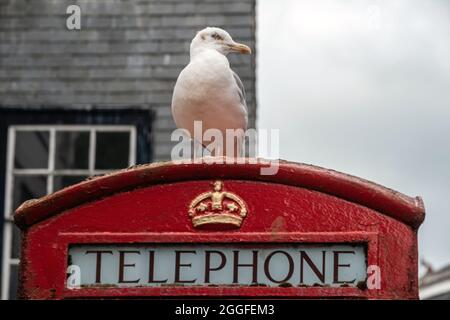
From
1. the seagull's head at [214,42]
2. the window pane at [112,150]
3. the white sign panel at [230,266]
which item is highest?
the window pane at [112,150]

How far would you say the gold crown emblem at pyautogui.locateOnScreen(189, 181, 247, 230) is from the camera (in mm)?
3336

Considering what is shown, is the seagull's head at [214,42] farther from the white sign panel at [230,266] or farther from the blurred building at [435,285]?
the blurred building at [435,285]

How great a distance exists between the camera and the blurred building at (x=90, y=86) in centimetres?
894

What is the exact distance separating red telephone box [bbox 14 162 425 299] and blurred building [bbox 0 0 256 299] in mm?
5341

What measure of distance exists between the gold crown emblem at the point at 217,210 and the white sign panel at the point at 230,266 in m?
0.06

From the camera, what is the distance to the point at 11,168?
902cm

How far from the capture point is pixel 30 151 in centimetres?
909

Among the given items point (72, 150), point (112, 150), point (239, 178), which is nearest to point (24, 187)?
point (72, 150)

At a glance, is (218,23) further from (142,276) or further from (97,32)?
(142,276)

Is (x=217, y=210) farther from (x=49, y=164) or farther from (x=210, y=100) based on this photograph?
(x=49, y=164)

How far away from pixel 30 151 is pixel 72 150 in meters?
0.32

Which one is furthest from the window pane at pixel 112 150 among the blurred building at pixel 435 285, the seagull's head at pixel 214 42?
the blurred building at pixel 435 285

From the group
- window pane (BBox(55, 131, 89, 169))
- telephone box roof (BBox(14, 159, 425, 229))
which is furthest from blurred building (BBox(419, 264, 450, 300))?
telephone box roof (BBox(14, 159, 425, 229))

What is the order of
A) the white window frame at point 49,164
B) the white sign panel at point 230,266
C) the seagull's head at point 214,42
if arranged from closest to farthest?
1. the white sign panel at point 230,266
2. the seagull's head at point 214,42
3. the white window frame at point 49,164
